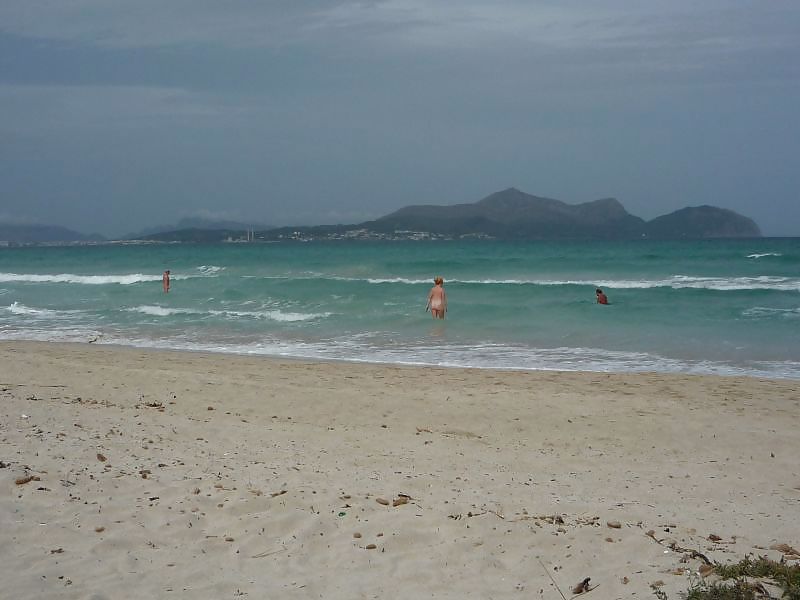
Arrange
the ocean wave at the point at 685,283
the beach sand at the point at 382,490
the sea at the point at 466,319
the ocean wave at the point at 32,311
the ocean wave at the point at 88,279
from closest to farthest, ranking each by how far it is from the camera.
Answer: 1. the beach sand at the point at 382,490
2. the sea at the point at 466,319
3. the ocean wave at the point at 32,311
4. the ocean wave at the point at 685,283
5. the ocean wave at the point at 88,279

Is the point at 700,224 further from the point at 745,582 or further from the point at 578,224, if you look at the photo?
the point at 745,582

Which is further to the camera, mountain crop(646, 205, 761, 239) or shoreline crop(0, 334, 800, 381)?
mountain crop(646, 205, 761, 239)

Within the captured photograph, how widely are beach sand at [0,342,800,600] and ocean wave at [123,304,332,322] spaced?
36.7ft

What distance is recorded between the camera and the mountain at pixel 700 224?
377 feet

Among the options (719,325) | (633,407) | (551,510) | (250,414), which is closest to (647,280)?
(719,325)

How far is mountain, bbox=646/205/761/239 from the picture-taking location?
11488cm

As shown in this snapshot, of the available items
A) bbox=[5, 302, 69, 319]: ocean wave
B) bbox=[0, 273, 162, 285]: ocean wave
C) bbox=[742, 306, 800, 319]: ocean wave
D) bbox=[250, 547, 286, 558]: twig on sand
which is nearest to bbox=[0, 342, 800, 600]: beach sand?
bbox=[250, 547, 286, 558]: twig on sand

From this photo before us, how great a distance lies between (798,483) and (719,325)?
13.0 meters

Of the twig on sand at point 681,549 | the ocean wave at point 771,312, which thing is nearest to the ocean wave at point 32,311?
the ocean wave at point 771,312

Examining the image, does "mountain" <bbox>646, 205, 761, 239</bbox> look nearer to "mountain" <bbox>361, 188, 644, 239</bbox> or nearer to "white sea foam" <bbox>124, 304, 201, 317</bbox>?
"mountain" <bbox>361, 188, 644, 239</bbox>

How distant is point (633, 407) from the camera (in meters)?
9.11

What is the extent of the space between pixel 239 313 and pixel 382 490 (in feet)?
57.9

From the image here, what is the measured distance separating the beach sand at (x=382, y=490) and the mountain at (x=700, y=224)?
111865 mm

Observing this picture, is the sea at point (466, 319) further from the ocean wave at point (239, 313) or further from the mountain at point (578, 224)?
the mountain at point (578, 224)
